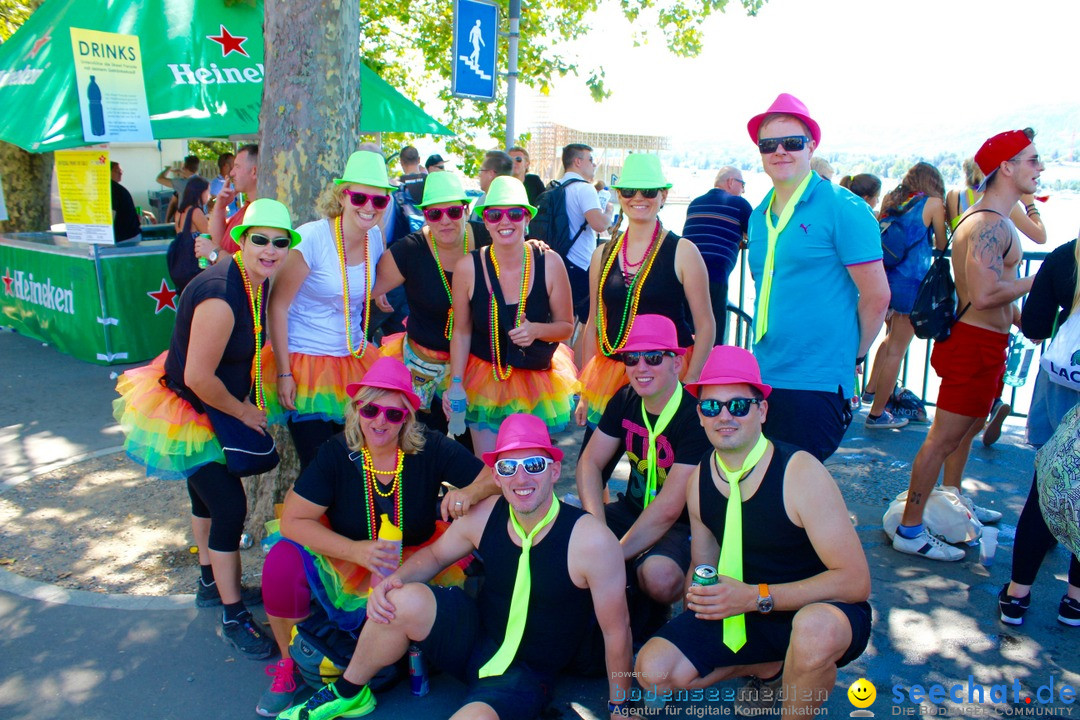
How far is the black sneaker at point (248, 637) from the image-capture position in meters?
3.56

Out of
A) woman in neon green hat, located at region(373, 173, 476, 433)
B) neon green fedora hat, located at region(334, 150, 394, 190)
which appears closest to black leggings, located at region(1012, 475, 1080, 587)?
woman in neon green hat, located at region(373, 173, 476, 433)

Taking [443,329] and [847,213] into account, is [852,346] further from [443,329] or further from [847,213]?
[443,329]

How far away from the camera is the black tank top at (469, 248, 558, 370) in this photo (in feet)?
14.0

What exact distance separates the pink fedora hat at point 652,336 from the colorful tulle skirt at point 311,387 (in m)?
1.47

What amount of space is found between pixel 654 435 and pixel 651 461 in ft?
0.41

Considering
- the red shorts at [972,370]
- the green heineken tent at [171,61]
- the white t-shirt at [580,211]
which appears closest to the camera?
the red shorts at [972,370]

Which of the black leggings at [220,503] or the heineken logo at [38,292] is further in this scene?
the heineken logo at [38,292]

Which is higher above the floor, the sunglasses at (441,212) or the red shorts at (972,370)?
the sunglasses at (441,212)

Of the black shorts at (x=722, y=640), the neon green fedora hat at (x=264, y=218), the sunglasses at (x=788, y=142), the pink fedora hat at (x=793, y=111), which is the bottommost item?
the black shorts at (x=722, y=640)

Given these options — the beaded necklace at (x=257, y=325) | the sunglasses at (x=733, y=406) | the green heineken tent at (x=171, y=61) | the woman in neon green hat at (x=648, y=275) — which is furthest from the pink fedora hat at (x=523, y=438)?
the green heineken tent at (x=171, y=61)

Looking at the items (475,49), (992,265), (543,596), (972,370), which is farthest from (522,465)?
(475,49)

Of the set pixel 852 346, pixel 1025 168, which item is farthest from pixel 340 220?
pixel 1025 168

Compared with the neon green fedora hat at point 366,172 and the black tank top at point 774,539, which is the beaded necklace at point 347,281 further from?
the black tank top at point 774,539

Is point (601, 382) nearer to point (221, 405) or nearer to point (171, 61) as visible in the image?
point (221, 405)
